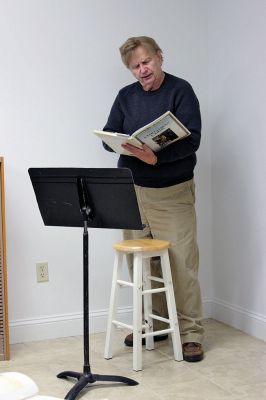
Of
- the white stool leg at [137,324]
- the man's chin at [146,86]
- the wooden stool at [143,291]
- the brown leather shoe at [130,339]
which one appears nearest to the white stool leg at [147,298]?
the wooden stool at [143,291]

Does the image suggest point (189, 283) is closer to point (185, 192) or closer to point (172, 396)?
point (185, 192)

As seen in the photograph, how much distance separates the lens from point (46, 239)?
3090mm

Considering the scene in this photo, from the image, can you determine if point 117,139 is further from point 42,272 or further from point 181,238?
point 42,272

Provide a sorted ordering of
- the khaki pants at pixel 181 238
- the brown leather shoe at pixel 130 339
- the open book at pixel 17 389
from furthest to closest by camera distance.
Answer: the brown leather shoe at pixel 130 339 → the khaki pants at pixel 181 238 → the open book at pixel 17 389

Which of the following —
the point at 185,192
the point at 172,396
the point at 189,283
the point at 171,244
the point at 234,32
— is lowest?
the point at 172,396

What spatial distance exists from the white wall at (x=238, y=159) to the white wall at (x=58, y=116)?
32cm

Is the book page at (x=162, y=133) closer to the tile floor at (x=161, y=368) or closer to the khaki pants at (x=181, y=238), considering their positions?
the khaki pants at (x=181, y=238)

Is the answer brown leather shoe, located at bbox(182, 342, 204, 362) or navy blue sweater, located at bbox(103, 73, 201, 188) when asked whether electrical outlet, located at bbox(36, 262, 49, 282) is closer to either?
navy blue sweater, located at bbox(103, 73, 201, 188)

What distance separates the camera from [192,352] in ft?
8.82

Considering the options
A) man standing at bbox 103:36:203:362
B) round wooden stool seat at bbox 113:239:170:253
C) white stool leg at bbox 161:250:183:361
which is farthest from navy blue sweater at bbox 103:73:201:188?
white stool leg at bbox 161:250:183:361

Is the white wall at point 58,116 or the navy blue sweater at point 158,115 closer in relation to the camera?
the navy blue sweater at point 158,115

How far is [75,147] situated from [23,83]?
0.44 metres

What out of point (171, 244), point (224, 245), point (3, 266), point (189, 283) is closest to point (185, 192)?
point (171, 244)

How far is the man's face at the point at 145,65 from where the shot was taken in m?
2.68
